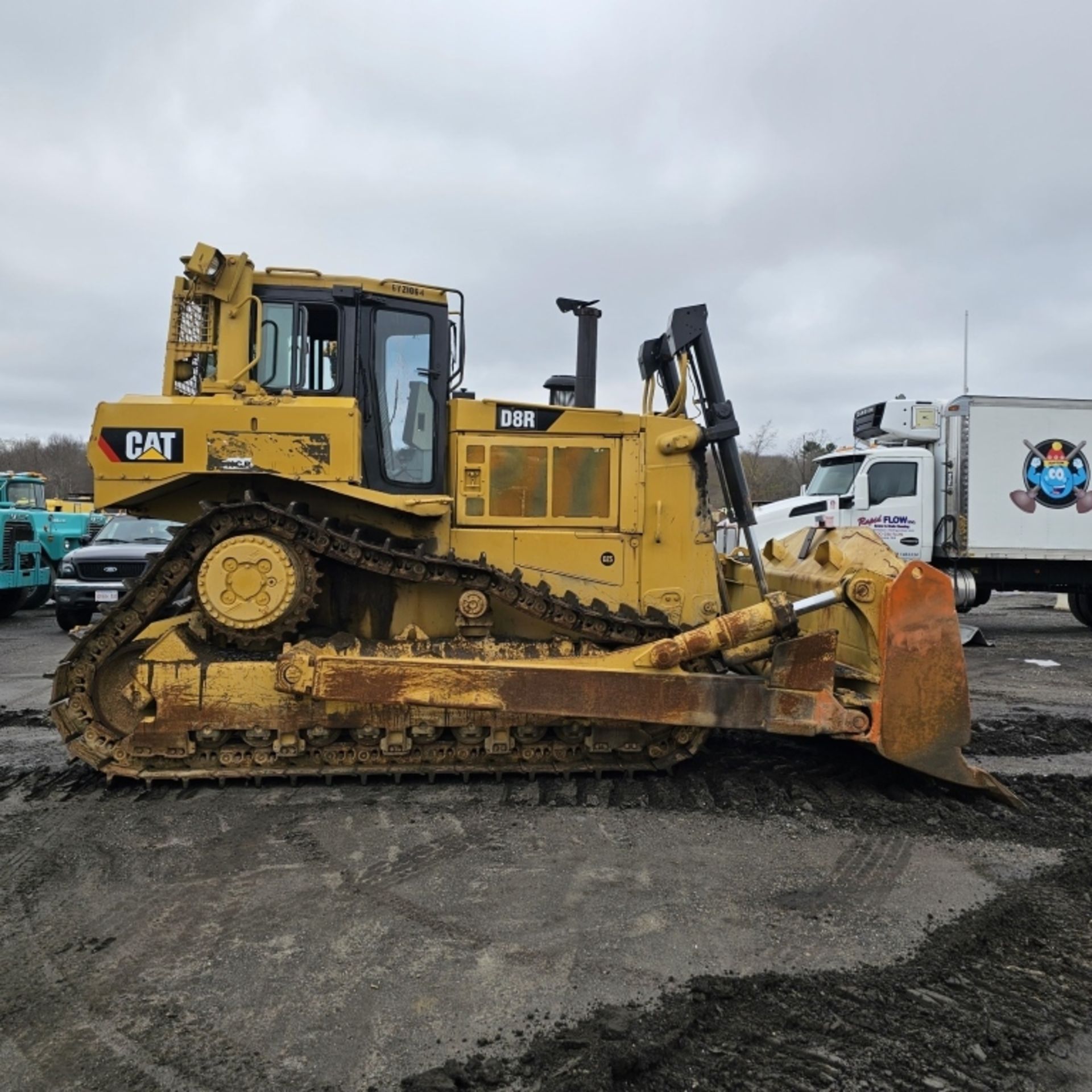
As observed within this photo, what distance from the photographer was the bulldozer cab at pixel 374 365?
17.6ft

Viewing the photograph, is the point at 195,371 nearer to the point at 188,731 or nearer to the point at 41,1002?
the point at 188,731

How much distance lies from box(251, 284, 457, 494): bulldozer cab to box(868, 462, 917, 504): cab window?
9.51 m

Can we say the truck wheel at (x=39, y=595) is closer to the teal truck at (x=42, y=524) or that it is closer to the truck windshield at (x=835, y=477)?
Result: the teal truck at (x=42, y=524)

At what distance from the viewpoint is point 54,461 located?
6550cm

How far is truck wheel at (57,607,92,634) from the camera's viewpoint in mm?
12328

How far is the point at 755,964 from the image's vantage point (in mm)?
3240

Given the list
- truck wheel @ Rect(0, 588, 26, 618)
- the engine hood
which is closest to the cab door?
the engine hood

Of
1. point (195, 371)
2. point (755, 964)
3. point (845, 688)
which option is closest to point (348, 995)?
point (755, 964)

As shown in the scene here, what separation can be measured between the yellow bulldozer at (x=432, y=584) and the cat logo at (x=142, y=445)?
0.07ft

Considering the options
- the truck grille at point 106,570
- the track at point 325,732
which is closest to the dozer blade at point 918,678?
the track at point 325,732

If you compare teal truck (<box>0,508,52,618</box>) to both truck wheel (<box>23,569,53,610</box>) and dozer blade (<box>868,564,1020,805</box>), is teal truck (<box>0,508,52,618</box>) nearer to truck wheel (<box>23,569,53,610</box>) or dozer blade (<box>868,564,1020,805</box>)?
truck wheel (<box>23,569,53,610</box>)

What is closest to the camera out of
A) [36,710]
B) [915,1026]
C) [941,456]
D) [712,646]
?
[915,1026]

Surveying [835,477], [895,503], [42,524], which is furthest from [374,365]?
[42,524]

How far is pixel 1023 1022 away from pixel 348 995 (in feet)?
7.98
